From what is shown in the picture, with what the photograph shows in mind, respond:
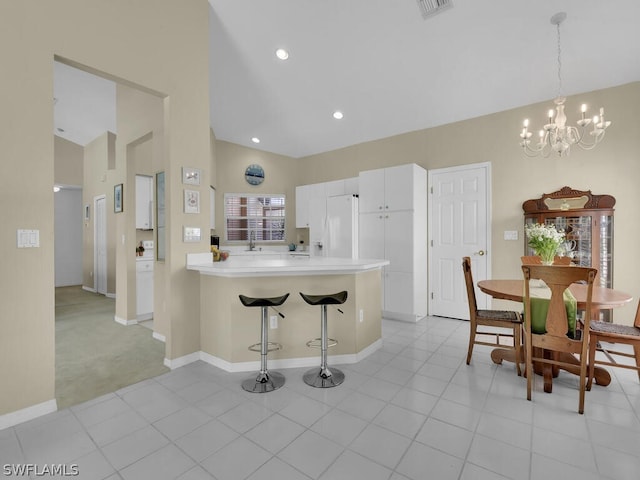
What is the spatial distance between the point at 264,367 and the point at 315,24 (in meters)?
3.52

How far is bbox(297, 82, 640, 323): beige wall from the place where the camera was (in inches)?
135

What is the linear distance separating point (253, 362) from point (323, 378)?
2.27 ft

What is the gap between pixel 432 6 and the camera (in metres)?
2.89

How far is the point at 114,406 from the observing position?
223cm

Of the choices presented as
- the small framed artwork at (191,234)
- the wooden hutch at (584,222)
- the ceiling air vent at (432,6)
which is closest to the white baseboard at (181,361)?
the small framed artwork at (191,234)

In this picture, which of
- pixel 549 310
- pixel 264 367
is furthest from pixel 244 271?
pixel 549 310

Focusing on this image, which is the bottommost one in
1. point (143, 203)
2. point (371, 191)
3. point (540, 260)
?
point (540, 260)

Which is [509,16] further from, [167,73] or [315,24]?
[167,73]

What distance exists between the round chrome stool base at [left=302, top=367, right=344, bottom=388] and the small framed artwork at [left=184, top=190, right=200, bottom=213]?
190 cm

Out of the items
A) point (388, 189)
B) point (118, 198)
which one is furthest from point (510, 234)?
point (118, 198)

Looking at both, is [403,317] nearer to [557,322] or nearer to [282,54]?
[557,322]

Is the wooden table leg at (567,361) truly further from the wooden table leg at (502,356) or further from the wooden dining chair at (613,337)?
the wooden dining chair at (613,337)

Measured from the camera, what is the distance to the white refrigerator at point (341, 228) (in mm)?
4926

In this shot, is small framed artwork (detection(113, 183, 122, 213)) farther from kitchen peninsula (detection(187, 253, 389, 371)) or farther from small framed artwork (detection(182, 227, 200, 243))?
kitchen peninsula (detection(187, 253, 389, 371))
